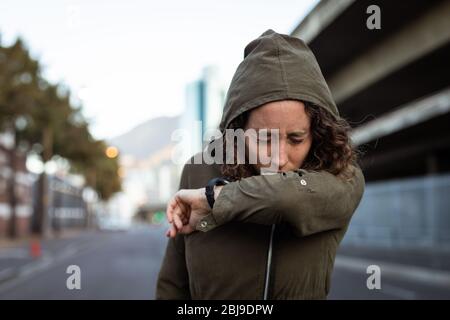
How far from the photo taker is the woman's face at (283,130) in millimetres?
1379

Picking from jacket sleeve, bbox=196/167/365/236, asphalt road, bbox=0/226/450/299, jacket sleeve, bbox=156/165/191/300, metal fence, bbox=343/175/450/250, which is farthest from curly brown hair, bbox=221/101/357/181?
metal fence, bbox=343/175/450/250

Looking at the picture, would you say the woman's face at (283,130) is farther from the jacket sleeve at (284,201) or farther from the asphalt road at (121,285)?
the asphalt road at (121,285)

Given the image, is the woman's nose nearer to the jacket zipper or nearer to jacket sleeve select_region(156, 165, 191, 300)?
the jacket zipper

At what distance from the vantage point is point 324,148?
1494mm

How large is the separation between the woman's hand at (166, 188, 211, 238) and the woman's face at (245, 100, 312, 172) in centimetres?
20

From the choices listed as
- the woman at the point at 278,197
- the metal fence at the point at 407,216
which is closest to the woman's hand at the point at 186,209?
the woman at the point at 278,197

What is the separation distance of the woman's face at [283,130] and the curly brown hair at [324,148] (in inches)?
1.1

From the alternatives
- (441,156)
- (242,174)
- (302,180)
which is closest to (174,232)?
(242,174)

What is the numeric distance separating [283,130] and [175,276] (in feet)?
2.18

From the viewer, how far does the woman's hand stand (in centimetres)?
135

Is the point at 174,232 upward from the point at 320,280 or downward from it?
upward
